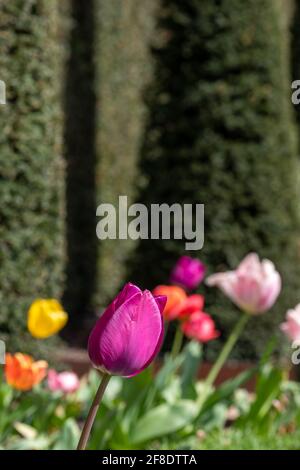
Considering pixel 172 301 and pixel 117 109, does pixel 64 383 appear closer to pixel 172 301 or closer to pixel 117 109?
pixel 172 301

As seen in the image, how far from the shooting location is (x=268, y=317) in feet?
19.0

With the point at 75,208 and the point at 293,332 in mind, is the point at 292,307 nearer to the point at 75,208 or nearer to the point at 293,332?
the point at 75,208

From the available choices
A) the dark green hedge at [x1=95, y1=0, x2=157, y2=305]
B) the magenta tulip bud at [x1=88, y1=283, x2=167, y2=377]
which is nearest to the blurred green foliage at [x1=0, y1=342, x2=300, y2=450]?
the magenta tulip bud at [x1=88, y1=283, x2=167, y2=377]

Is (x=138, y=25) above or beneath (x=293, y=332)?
above

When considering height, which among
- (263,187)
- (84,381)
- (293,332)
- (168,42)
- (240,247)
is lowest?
(84,381)

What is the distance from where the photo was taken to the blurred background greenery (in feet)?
13.8

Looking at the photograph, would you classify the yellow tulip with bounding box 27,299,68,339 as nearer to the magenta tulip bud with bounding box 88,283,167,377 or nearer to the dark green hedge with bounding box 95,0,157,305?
the magenta tulip bud with bounding box 88,283,167,377

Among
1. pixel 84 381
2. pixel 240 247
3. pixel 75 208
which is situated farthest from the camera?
pixel 75 208

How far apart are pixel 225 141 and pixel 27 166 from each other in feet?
6.64

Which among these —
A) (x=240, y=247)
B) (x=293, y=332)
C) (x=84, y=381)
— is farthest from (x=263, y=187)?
(x=293, y=332)

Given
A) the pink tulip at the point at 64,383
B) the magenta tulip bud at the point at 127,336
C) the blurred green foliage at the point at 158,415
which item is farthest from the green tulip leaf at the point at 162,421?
the magenta tulip bud at the point at 127,336

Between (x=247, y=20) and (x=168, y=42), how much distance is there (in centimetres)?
55

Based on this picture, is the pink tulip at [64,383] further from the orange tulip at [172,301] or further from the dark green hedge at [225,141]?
the dark green hedge at [225,141]

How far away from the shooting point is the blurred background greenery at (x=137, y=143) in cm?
419
